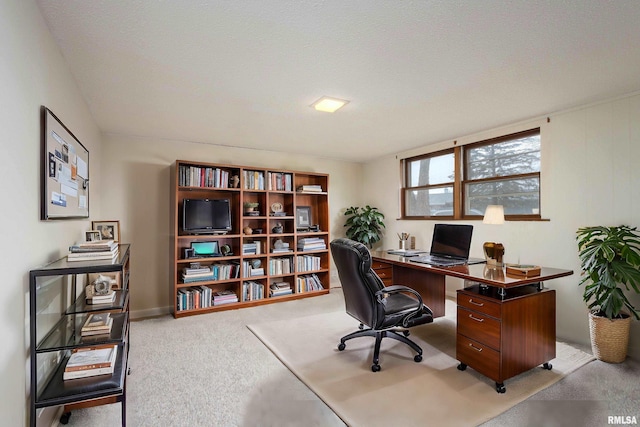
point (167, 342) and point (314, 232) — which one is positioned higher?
point (314, 232)

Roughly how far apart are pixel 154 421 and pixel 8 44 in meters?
2.06

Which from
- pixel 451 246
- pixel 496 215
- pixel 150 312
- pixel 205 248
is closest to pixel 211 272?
pixel 205 248

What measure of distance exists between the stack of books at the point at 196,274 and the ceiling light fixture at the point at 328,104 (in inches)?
100

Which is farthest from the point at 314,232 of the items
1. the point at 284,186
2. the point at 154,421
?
the point at 154,421

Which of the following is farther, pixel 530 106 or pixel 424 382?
pixel 530 106

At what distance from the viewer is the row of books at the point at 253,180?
4.39m

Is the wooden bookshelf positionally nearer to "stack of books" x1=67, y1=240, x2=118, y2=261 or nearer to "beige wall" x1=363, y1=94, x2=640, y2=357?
"stack of books" x1=67, y1=240, x2=118, y2=261

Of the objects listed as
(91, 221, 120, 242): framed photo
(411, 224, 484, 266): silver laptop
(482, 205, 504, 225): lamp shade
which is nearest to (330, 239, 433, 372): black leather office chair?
(411, 224, 484, 266): silver laptop

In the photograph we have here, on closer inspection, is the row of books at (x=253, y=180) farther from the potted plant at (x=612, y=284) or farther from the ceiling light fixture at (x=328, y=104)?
the potted plant at (x=612, y=284)

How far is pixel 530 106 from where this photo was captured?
298cm

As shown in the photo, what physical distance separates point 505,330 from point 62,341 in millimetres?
2694

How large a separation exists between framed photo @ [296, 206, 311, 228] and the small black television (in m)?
1.15

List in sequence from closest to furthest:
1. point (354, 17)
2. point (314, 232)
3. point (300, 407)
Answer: point (354, 17) < point (300, 407) < point (314, 232)

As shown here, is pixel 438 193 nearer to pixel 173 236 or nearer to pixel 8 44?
pixel 173 236
